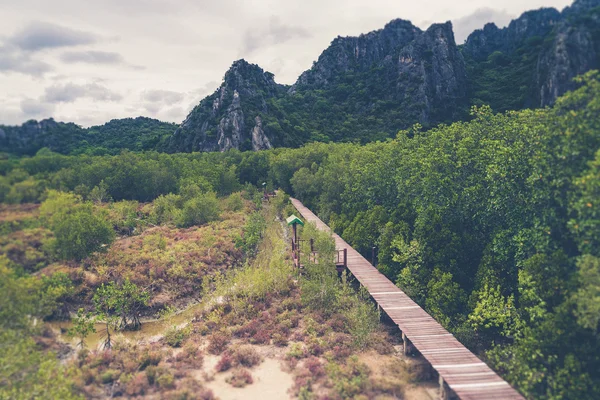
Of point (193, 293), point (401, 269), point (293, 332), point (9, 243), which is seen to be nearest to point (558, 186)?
point (401, 269)

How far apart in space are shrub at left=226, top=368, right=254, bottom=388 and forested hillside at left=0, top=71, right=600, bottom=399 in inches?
369

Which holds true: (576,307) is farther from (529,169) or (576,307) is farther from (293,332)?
(293,332)

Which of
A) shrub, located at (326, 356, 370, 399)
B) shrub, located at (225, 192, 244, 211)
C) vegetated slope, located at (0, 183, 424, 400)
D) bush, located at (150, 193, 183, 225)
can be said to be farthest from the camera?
shrub, located at (225, 192, 244, 211)

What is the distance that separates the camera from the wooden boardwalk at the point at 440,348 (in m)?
12.7

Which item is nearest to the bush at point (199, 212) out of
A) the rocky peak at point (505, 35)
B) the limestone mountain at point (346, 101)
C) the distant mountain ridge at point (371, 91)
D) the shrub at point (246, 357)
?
the shrub at point (246, 357)

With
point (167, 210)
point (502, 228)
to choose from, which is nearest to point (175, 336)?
point (502, 228)

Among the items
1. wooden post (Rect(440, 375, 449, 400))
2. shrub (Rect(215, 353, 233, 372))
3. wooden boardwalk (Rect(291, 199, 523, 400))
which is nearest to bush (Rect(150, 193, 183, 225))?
shrub (Rect(215, 353, 233, 372))

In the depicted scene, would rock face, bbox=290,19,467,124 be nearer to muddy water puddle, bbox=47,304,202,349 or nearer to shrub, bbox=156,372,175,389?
muddy water puddle, bbox=47,304,202,349

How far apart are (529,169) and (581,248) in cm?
505

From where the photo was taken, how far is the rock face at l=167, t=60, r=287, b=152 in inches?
4067

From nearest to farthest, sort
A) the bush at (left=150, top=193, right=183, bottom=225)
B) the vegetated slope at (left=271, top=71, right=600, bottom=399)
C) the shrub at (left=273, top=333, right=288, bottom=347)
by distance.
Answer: the vegetated slope at (left=271, top=71, right=600, bottom=399)
the shrub at (left=273, top=333, right=288, bottom=347)
the bush at (left=150, top=193, right=183, bottom=225)

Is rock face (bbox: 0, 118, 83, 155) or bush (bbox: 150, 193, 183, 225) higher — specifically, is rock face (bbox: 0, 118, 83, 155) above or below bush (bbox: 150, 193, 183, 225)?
above

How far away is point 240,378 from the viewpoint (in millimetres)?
15445

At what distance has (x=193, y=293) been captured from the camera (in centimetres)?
2572
